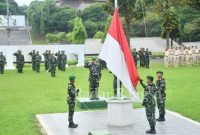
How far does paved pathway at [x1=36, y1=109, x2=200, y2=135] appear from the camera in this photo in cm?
1156

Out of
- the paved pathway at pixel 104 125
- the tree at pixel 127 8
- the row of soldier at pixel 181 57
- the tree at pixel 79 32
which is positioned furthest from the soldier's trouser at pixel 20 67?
the tree at pixel 79 32

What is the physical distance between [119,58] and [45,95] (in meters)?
6.66

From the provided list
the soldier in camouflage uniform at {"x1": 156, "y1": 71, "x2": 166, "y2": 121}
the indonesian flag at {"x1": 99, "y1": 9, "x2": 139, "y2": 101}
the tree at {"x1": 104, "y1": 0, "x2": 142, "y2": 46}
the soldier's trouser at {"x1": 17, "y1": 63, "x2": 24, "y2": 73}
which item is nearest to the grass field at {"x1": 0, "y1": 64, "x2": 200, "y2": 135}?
the soldier in camouflage uniform at {"x1": 156, "y1": 71, "x2": 166, "y2": 121}

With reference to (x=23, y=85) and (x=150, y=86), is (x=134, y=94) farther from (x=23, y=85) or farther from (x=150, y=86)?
(x=23, y=85)

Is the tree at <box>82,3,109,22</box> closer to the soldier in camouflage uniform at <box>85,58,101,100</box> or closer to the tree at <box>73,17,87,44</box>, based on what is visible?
the tree at <box>73,17,87,44</box>

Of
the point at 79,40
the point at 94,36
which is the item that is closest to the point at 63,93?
the point at 79,40

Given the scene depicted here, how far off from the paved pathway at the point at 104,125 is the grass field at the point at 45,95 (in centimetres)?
45

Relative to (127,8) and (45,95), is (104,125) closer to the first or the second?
(45,95)

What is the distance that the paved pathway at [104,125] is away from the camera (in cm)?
1156

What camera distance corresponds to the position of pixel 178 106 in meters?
15.2

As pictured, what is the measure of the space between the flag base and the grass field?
84.0 inches

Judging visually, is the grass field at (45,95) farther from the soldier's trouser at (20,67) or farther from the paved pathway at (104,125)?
the soldier's trouser at (20,67)

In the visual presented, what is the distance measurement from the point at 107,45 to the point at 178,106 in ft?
13.3

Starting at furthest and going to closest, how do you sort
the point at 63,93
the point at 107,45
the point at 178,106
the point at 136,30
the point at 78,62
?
1. the point at 136,30
2. the point at 78,62
3. the point at 63,93
4. the point at 178,106
5. the point at 107,45
